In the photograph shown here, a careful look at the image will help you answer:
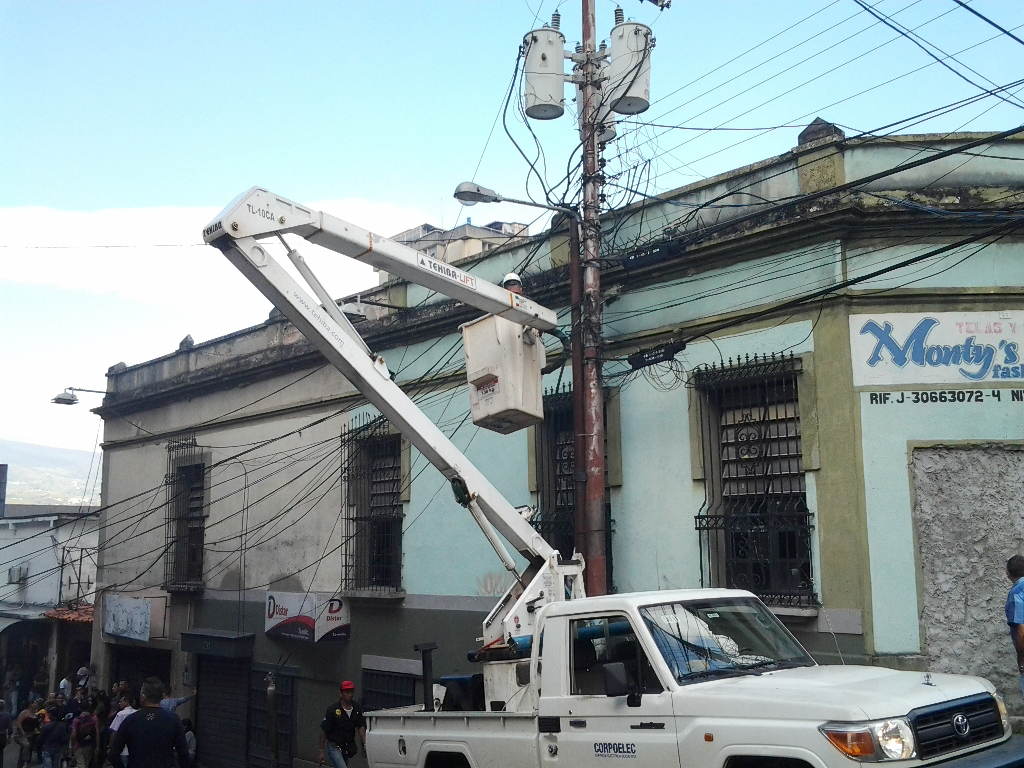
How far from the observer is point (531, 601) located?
27.0ft

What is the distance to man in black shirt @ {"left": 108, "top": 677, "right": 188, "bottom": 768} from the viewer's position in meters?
6.45

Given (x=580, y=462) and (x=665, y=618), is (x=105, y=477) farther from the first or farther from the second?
(x=665, y=618)

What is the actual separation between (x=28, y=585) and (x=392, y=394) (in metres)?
24.7

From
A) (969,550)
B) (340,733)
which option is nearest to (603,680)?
(969,550)

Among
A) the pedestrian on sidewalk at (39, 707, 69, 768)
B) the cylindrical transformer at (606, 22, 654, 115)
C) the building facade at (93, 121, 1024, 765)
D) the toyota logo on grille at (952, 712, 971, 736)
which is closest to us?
the toyota logo on grille at (952, 712, 971, 736)

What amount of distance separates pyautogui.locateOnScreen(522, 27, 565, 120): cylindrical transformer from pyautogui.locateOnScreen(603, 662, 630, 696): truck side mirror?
7.50 m

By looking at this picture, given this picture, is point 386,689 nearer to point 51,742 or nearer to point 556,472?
point 556,472

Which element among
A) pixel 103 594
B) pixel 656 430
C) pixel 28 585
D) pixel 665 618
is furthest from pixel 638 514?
pixel 28 585

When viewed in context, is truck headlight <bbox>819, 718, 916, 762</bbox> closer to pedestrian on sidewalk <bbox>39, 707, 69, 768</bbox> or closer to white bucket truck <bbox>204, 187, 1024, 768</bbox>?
white bucket truck <bbox>204, 187, 1024, 768</bbox>

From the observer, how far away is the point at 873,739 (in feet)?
16.6

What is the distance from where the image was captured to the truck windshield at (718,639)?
245 inches

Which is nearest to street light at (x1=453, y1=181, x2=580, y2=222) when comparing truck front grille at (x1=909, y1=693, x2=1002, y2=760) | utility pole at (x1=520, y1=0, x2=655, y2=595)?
utility pole at (x1=520, y1=0, x2=655, y2=595)

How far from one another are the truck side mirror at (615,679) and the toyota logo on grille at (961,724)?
182 cm

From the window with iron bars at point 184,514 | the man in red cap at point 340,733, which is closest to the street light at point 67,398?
the window with iron bars at point 184,514
